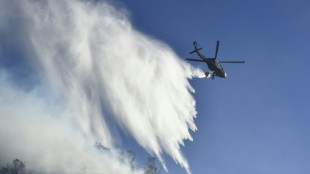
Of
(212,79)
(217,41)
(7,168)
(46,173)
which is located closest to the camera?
(217,41)

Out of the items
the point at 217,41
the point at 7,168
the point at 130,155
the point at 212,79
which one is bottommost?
the point at 212,79

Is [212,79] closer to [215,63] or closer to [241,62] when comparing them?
[215,63]

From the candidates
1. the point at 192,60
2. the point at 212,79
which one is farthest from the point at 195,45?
the point at 212,79

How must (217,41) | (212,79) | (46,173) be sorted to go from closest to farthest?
1. (217,41)
2. (212,79)
3. (46,173)

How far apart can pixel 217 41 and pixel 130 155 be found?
117 metres

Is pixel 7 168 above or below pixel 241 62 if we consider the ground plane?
above

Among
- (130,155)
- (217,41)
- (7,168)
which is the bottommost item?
(217,41)

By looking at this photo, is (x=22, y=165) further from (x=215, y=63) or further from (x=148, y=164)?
(x=215, y=63)

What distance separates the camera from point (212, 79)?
54875mm

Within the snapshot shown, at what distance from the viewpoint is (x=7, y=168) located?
501 ft

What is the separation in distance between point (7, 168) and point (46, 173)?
3042 centimetres

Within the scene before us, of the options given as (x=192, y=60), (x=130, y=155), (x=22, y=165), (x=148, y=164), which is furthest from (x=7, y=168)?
(x=192, y=60)

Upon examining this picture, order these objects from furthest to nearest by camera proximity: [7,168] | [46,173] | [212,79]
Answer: [7,168], [46,173], [212,79]

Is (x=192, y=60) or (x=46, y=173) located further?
(x=46, y=173)
